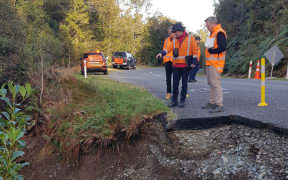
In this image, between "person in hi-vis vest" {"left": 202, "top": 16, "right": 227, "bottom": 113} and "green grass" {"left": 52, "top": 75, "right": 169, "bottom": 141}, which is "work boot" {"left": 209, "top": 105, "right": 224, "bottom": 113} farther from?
"green grass" {"left": 52, "top": 75, "right": 169, "bottom": 141}

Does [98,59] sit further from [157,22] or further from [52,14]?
[157,22]

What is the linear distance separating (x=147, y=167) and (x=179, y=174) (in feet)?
2.03

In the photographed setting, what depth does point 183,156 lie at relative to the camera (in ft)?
13.4

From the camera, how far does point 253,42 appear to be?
20156 millimetres

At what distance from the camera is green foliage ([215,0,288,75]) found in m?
17.5

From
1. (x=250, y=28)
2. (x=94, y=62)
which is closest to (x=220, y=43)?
(x=94, y=62)

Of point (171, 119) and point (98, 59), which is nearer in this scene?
point (171, 119)

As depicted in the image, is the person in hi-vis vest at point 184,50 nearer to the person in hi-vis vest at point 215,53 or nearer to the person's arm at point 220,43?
the person in hi-vis vest at point 215,53

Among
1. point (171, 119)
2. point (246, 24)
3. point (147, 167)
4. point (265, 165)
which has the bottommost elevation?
point (147, 167)

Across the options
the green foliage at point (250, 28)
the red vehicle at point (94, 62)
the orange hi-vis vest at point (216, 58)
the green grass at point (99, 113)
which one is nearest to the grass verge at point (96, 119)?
the green grass at point (99, 113)

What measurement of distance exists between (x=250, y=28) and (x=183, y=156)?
19.7 m

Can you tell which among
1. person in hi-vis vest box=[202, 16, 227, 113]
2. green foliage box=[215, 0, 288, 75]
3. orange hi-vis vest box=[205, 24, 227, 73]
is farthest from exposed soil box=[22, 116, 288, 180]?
green foliage box=[215, 0, 288, 75]

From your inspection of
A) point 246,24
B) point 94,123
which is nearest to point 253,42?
point 246,24

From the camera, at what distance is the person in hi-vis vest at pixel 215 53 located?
495 centimetres
